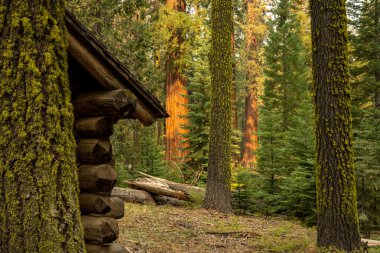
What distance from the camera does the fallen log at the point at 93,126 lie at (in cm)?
497

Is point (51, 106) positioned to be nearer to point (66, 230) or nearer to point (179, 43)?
point (66, 230)

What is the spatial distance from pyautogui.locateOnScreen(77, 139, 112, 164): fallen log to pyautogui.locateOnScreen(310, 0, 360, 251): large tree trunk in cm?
437

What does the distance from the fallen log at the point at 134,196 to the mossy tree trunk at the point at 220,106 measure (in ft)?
6.96

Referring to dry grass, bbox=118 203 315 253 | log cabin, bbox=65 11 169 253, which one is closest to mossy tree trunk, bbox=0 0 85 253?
log cabin, bbox=65 11 169 253

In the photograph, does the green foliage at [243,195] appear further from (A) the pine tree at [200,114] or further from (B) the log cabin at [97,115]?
(B) the log cabin at [97,115]

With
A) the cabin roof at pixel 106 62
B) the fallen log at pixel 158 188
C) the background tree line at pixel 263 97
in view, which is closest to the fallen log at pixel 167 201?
the fallen log at pixel 158 188

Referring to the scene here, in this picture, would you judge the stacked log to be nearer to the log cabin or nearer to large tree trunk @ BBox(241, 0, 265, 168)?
the log cabin

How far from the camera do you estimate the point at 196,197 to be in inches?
505

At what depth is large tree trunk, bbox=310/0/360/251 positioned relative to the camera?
744cm

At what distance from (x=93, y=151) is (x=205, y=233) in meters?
4.88

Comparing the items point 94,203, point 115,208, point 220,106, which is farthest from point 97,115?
point 220,106

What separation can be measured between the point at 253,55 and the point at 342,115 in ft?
57.0

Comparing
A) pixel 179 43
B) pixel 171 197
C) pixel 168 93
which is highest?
pixel 179 43

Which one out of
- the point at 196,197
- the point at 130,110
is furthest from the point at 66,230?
the point at 196,197
